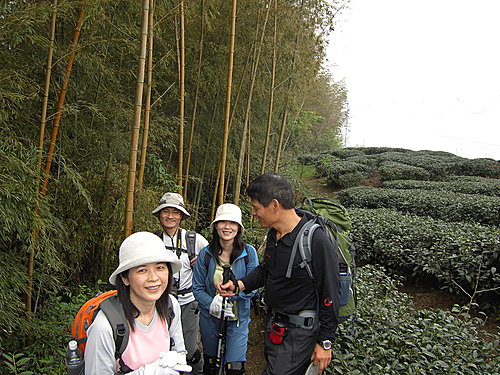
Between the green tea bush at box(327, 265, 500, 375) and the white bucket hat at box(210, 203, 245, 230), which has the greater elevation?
the white bucket hat at box(210, 203, 245, 230)

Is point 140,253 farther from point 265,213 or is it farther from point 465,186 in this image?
point 465,186

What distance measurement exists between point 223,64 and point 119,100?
6.65 feet

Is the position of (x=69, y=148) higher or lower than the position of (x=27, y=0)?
lower

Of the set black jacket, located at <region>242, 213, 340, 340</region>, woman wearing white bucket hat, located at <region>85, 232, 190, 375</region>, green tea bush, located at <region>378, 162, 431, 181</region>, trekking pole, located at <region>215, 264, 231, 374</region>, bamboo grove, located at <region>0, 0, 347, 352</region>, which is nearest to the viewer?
woman wearing white bucket hat, located at <region>85, 232, 190, 375</region>

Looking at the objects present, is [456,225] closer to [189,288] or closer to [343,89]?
[189,288]

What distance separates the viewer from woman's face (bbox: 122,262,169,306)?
1353 mm

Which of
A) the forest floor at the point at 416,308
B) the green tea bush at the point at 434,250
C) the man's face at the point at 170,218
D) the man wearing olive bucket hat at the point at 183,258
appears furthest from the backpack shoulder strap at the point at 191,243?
the green tea bush at the point at 434,250

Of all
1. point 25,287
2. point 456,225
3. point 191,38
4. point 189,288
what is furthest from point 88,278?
point 456,225

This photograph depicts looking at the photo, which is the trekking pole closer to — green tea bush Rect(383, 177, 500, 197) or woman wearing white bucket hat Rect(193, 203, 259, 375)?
woman wearing white bucket hat Rect(193, 203, 259, 375)

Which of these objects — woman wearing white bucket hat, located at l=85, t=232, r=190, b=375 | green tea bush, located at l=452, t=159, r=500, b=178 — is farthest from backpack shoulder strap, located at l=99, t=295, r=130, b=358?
green tea bush, located at l=452, t=159, r=500, b=178

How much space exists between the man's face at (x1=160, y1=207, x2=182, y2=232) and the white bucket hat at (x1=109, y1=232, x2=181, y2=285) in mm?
1005

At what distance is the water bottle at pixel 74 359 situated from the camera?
50.2 inches

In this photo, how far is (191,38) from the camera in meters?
4.53

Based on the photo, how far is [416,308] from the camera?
398 centimetres
